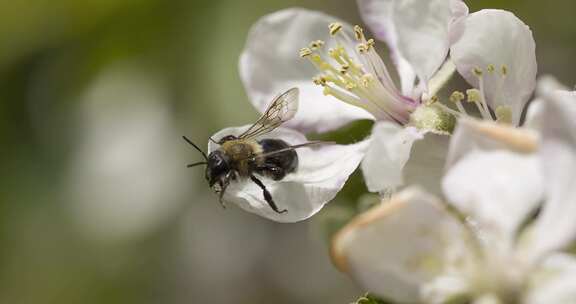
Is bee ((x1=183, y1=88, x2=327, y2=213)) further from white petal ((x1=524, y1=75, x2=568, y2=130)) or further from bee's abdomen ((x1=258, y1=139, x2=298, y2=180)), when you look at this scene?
white petal ((x1=524, y1=75, x2=568, y2=130))

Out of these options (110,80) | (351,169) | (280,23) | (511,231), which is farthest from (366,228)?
(110,80)

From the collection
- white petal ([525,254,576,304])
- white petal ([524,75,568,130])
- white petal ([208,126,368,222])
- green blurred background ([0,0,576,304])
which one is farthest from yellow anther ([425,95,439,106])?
green blurred background ([0,0,576,304])

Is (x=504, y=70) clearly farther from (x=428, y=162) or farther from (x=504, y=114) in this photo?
(x=428, y=162)

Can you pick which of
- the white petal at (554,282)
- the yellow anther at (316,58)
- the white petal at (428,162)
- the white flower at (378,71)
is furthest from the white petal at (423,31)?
the white petal at (554,282)

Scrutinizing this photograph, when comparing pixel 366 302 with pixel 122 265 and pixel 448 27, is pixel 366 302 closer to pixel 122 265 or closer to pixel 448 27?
pixel 448 27

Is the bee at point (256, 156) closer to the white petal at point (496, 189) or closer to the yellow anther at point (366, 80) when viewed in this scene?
the yellow anther at point (366, 80)

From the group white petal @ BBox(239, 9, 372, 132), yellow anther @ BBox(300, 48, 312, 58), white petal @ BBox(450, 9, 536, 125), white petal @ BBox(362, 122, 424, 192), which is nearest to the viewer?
white petal @ BBox(362, 122, 424, 192)
